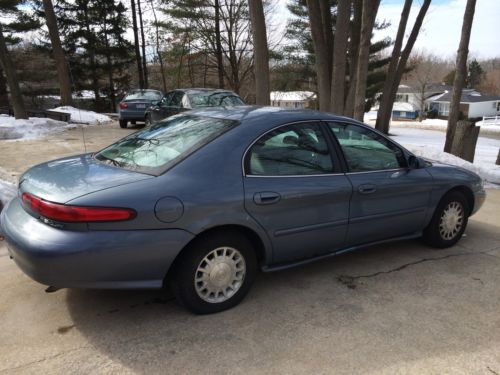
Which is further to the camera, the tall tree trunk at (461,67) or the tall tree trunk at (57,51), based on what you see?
the tall tree trunk at (57,51)

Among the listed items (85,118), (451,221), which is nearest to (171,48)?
(85,118)

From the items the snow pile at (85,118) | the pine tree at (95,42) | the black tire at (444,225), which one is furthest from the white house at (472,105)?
the black tire at (444,225)

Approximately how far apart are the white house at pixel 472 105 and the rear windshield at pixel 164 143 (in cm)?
7405

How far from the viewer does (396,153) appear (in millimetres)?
4195

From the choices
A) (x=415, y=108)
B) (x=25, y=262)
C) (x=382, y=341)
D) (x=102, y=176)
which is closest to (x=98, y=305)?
(x=25, y=262)

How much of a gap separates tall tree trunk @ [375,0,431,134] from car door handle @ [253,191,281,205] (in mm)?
13094

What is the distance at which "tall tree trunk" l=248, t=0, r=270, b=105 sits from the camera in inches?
396

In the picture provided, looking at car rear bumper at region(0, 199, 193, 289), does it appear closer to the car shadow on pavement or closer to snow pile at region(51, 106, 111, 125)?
the car shadow on pavement

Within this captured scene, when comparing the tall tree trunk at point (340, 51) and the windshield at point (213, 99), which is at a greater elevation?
the tall tree trunk at point (340, 51)

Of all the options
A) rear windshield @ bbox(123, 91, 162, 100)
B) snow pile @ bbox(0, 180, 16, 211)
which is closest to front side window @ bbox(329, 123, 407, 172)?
snow pile @ bbox(0, 180, 16, 211)

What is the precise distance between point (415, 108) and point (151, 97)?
78.2m

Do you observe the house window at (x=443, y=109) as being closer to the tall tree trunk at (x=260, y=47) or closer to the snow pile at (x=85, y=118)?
the snow pile at (x=85, y=118)

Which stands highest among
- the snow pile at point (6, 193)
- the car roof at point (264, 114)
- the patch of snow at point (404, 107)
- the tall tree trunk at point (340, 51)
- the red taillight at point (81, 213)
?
the tall tree trunk at point (340, 51)

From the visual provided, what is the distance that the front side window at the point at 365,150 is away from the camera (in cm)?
386
